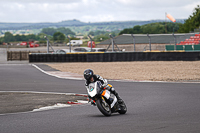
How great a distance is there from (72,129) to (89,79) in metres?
2.13

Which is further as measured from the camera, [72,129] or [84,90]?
[84,90]

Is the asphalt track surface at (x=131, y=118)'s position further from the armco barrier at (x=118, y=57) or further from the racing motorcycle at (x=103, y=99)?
the armco barrier at (x=118, y=57)

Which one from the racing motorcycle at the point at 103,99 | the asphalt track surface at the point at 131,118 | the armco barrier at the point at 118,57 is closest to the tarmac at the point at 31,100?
the asphalt track surface at the point at 131,118

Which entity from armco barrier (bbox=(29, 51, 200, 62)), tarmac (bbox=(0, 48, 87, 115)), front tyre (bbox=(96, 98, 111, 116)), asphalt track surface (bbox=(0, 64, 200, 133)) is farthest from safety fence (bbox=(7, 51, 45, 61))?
front tyre (bbox=(96, 98, 111, 116))

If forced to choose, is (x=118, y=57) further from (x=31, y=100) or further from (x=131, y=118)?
(x=131, y=118)

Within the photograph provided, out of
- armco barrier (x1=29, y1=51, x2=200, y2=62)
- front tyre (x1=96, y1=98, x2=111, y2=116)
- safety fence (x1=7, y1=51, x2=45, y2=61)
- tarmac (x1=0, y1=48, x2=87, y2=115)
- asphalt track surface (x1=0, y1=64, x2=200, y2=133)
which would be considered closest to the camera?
asphalt track surface (x1=0, y1=64, x2=200, y2=133)

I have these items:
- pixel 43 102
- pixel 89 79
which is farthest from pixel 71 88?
A: pixel 89 79

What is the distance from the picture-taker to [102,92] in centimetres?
906

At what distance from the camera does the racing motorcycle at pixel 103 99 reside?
29.2ft

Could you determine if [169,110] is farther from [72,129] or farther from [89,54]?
[89,54]

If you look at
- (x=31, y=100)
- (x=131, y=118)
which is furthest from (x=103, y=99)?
(x=31, y=100)

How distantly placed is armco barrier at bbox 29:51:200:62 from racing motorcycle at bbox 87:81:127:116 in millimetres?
21064

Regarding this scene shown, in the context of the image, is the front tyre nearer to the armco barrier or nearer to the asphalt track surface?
the asphalt track surface

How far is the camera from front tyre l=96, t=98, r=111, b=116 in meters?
8.87
